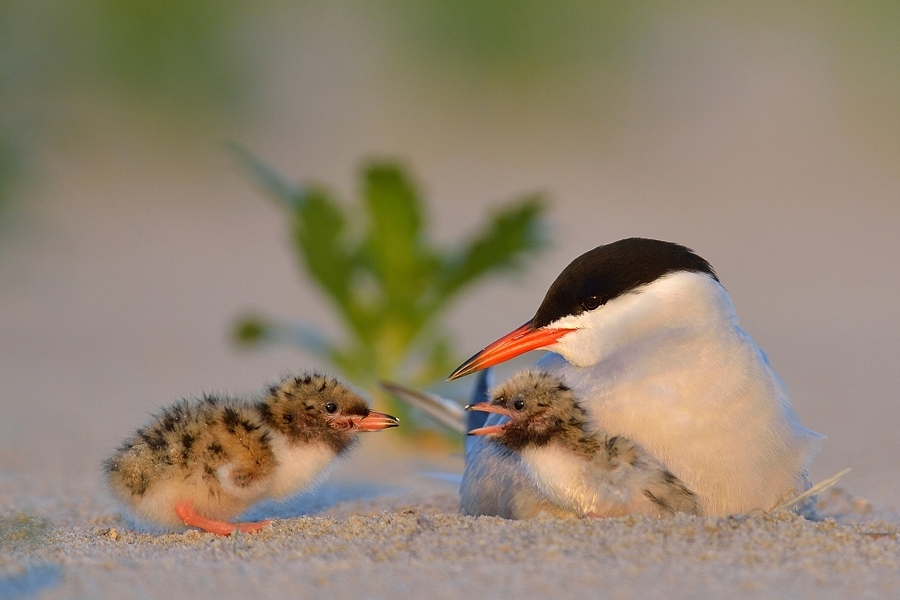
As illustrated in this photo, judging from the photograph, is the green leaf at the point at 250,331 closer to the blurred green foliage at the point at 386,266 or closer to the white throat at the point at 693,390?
the blurred green foliage at the point at 386,266

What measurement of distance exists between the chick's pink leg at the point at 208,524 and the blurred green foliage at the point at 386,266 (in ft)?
8.82

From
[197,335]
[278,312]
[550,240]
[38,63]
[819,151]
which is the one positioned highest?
[819,151]

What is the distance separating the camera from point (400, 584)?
2500mm

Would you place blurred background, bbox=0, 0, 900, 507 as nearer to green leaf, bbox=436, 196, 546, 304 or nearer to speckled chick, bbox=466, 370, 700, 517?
green leaf, bbox=436, 196, 546, 304

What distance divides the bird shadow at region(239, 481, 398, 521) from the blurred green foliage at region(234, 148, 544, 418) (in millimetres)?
1367

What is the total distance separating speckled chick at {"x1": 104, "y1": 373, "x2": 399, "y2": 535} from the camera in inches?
129

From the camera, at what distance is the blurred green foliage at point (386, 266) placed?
582 centimetres

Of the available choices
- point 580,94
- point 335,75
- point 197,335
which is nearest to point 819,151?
point 580,94

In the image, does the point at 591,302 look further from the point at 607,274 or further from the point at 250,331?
the point at 250,331

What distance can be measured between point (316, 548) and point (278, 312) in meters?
8.05

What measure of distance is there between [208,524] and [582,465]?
1035mm

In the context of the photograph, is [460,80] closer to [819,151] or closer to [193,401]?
[819,151]

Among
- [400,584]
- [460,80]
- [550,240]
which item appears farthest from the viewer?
[460,80]

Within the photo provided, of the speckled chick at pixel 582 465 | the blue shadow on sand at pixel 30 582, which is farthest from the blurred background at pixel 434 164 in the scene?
the blue shadow on sand at pixel 30 582
